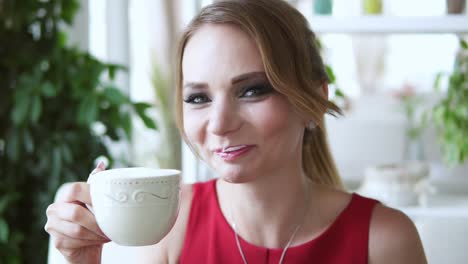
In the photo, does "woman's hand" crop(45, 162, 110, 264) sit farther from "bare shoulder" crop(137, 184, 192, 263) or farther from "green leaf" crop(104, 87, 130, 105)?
"green leaf" crop(104, 87, 130, 105)

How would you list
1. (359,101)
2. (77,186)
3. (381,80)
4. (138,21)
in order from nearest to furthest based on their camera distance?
(77,186)
(138,21)
(359,101)
(381,80)

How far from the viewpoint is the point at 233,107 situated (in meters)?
1.06

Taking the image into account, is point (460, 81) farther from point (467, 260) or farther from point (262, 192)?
point (262, 192)

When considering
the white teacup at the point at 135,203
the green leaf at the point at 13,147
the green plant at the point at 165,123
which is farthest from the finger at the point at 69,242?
the green plant at the point at 165,123

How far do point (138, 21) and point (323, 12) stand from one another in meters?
1.94

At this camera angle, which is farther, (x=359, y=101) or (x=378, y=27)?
(x=359, y=101)

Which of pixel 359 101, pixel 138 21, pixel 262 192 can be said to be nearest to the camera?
pixel 262 192

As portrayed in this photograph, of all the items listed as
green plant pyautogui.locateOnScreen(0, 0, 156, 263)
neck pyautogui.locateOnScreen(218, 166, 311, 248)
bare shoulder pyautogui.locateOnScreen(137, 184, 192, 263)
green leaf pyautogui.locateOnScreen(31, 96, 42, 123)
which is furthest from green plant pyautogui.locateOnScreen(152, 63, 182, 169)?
neck pyautogui.locateOnScreen(218, 166, 311, 248)

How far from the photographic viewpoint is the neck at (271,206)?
1.25m

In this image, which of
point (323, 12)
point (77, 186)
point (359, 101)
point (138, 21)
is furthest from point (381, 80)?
point (77, 186)

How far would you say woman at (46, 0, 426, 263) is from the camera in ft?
3.46

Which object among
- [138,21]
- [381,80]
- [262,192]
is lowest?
[381,80]

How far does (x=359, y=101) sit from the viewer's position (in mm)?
4977

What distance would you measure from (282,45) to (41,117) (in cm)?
149
